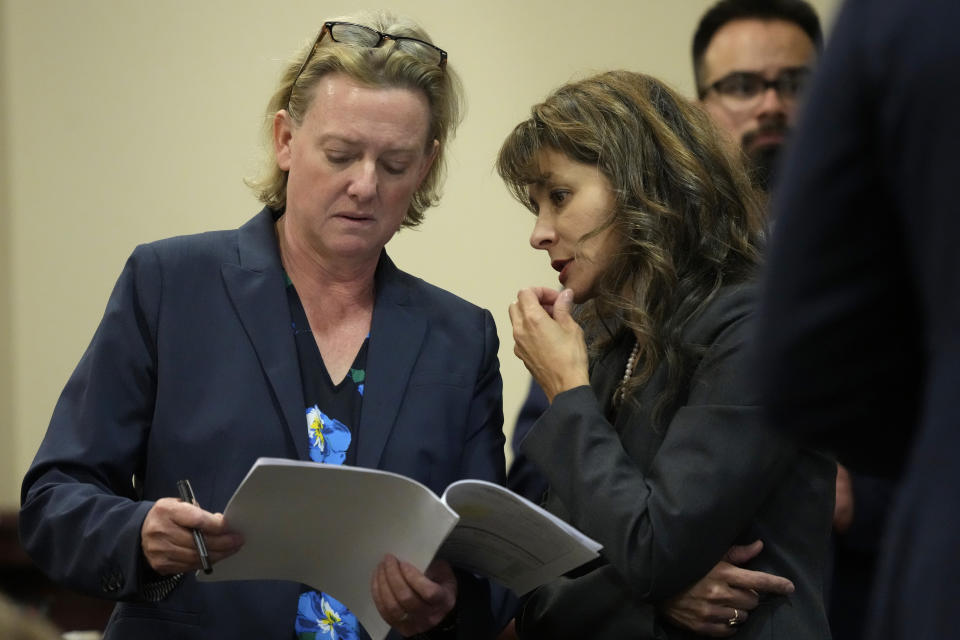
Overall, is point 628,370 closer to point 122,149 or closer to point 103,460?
point 103,460

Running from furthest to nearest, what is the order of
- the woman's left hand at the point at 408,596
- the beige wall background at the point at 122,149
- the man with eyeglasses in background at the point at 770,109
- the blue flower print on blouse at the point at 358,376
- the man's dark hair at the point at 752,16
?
the beige wall background at the point at 122,149, the man's dark hair at the point at 752,16, the man with eyeglasses in background at the point at 770,109, the blue flower print on blouse at the point at 358,376, the woman's left hand at the point at 408,596

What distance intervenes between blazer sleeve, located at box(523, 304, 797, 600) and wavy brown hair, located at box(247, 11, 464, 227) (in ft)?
2.29

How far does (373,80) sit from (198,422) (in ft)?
2.25

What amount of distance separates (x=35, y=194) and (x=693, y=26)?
7.88 ft

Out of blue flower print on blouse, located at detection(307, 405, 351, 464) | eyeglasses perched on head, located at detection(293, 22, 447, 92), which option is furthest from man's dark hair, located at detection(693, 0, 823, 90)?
blue flower print on blouse, located at detection(307, 405, 351, 464)

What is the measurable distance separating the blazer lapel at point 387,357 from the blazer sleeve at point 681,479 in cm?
30

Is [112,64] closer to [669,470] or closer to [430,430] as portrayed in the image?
[430,430]

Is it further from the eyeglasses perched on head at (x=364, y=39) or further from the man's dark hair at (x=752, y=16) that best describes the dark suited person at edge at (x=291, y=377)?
the man's dark hair at (x=752, y=16)

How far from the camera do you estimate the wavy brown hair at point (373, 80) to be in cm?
216

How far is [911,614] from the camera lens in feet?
2.81

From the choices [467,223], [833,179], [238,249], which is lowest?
[467,223]

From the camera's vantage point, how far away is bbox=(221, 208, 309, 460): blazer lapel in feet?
6.50

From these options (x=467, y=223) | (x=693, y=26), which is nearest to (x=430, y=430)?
(x=467, y=223)

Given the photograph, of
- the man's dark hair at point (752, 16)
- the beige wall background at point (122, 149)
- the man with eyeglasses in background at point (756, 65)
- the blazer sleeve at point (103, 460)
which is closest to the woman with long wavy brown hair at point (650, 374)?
the blazer sleeve at point (103, 460)
